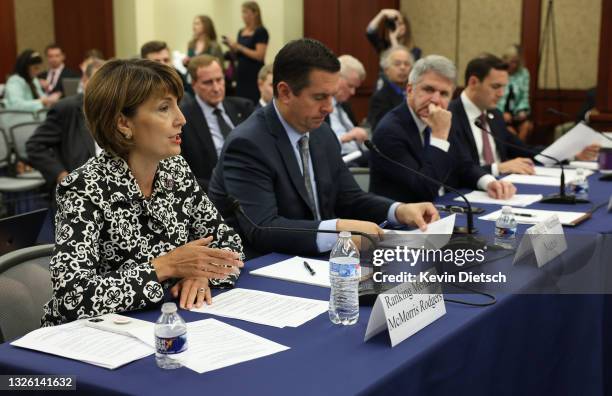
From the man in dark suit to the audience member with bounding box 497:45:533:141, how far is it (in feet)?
12.4

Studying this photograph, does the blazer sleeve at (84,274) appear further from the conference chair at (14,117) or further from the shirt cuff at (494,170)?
the conference chair at (14,117)

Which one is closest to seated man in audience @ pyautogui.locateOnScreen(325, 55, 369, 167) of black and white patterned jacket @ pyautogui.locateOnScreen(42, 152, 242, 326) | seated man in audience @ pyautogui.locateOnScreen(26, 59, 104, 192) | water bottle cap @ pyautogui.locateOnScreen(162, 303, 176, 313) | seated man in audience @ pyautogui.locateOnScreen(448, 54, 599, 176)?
seated man in audience @ pyautogui.locateOnScreen(448, 54, 599, 176)

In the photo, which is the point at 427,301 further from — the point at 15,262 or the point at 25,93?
the point at 25,93

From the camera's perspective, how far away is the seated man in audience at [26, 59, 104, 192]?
14.7 feet

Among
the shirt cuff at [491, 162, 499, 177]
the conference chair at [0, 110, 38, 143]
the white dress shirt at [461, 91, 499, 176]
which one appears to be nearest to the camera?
the shirt cuff at [491, 162, 499, 177]

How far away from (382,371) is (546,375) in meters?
1.02

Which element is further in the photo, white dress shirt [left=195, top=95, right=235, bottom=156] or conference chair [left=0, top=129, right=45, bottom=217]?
conference chair [left=0, top=129, right=45, bottom=217]

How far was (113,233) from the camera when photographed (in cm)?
195

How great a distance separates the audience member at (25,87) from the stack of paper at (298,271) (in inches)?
282

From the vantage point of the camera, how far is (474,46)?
904 cm

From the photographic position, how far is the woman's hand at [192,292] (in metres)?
1.90

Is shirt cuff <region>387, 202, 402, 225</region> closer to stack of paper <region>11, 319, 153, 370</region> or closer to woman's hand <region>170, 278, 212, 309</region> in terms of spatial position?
woman's hand <region>170, 278, 212, 309</region>

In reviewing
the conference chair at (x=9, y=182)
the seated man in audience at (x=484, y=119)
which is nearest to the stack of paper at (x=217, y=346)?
the seated man in audience at (x=484, y=119)

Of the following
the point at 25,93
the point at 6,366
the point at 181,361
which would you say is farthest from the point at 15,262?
the point at 25,93
